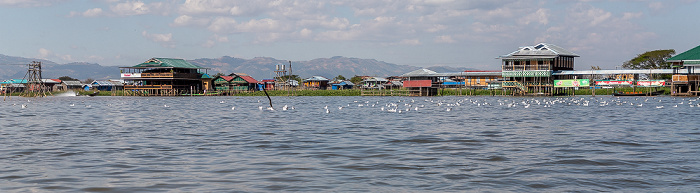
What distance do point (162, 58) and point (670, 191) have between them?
333ft

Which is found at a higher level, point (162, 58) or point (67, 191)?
point (162, 58)

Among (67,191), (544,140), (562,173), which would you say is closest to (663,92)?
(544,140)

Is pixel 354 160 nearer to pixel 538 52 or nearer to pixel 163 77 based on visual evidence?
pixel 538 52

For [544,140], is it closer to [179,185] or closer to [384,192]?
[384,192]

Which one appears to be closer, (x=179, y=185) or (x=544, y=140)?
(x=179, y=185)

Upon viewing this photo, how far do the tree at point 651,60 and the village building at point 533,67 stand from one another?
124ft

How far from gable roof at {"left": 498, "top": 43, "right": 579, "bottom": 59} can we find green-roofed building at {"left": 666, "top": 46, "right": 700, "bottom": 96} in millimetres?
12819

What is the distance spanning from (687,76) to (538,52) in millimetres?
16352

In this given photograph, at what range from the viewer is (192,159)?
1418 centimetres

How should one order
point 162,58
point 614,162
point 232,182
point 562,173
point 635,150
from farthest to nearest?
point 162,58 < point 635,150 < point 614,162 < point 562,173 < point 232,182

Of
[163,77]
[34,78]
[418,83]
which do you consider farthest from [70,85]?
[418,83]

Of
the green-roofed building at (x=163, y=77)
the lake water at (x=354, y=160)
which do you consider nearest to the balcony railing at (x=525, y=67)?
the green-roofed building at (x=163, y=77)

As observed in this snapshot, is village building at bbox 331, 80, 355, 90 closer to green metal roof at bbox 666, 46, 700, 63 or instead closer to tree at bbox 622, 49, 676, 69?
tree at bbox 622, 49, 676, 69

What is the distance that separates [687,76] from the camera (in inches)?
2744
